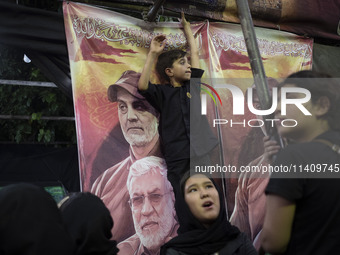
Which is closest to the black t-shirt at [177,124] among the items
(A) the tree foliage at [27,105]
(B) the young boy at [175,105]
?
(B) the young boy at [175,105]

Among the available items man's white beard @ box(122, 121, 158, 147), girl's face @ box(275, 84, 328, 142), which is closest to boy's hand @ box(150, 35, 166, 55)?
man's white beard @ box(122, 121, 158, 147)

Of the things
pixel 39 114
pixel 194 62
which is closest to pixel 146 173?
pixel 194 62

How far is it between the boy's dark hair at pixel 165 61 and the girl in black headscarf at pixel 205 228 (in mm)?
1072

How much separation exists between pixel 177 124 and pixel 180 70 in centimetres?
46

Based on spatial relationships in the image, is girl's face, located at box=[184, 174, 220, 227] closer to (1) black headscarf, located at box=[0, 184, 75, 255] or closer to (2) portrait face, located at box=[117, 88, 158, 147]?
(2) portrait face, located at box=[117, 88, 158, 147]

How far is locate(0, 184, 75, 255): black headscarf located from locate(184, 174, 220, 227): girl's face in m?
1.17

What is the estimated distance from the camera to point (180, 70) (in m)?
3.55

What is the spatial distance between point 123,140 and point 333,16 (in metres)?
2.54

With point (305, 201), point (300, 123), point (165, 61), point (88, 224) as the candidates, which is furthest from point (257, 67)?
point (88, 224)

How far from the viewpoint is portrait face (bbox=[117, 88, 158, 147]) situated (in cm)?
346

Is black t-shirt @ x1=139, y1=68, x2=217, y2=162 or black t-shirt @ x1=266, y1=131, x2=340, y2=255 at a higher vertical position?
black t-shirt @ x1=139, y1=68, x2=217, y2=162

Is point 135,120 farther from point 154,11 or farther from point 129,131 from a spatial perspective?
point 154,11

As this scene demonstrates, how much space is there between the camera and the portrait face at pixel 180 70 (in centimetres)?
355

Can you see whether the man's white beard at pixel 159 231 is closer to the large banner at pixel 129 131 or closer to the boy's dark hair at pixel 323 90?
the large banner at pixel 129 131
